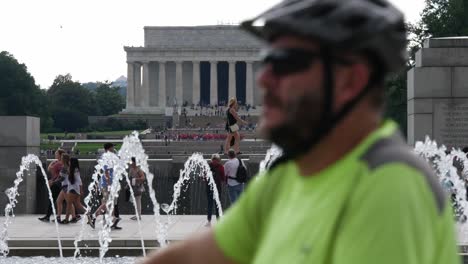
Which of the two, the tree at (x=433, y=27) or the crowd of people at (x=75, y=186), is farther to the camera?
the tree at (x=433, y=27)

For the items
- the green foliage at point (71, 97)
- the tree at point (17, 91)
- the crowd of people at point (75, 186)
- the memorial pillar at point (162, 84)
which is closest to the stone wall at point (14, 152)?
the crowd of people at point (75, 186)

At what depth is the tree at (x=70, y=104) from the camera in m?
116

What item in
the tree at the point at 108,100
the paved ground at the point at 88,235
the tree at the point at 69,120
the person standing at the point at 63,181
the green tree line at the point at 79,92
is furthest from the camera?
the tree at the point at 108,100

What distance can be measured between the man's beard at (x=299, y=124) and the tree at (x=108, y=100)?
445ft

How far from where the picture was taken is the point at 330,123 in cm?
163

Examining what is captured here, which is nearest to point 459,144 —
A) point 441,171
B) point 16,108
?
point 441,171

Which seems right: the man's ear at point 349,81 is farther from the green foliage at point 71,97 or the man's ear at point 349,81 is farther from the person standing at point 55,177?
the green foliage at point 71,97

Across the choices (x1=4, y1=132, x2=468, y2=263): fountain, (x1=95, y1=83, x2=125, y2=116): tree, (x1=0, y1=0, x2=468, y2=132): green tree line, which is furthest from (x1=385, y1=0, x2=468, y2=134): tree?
(x1=95, y1=83, x2=125, y2=116): tree

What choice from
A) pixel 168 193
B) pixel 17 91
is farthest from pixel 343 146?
pixel 17 91

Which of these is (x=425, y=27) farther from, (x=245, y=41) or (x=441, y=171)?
(x=245, y=41)

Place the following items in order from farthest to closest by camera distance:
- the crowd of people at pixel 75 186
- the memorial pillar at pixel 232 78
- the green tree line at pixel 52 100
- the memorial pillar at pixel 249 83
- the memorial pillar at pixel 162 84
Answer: the memorial pillar at pixel 232 78
the memorial pillar at pixel 249 83
the memorial pillar at pixel 162 84
the green tree line at pixel 52 100
the crowd of people at pixel 75 186

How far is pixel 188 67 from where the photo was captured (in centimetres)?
12769

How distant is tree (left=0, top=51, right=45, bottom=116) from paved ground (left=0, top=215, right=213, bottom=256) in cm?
8279

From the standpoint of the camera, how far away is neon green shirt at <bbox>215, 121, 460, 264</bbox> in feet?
4.78
